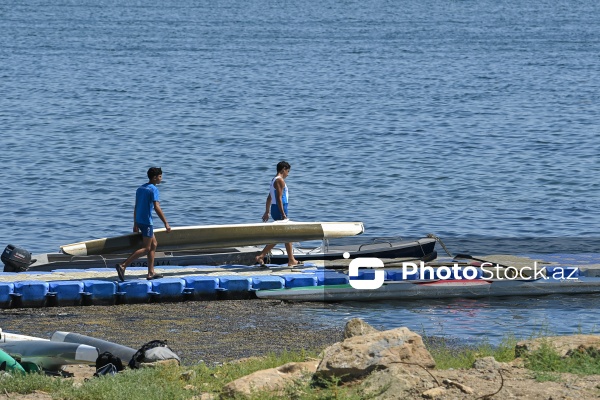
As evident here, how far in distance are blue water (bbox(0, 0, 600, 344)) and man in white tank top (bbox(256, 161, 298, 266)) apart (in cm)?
266

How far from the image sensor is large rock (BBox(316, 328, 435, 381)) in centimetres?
1075

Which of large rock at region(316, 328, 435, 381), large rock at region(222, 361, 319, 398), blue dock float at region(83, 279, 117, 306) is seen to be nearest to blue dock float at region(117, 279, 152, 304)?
blue dock float at region(83, 279, 117, 306)

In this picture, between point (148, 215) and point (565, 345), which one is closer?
point (565, 345)

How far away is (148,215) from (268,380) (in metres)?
8.15

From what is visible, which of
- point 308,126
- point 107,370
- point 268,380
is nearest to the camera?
point 268,380

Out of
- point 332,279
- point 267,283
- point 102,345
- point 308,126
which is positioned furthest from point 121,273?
point 308,126

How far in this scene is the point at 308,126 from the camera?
47562 millimetres

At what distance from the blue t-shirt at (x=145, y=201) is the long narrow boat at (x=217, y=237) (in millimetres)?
1125

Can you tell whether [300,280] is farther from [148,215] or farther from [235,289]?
[148,215]

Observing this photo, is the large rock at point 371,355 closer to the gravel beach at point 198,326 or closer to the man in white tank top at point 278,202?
the gravel beach at point 198,326

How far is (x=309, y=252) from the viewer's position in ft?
73.0

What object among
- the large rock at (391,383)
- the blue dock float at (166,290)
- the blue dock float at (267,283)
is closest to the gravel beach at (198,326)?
the blue dock float at (166,290)

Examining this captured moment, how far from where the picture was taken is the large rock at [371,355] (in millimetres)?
10747

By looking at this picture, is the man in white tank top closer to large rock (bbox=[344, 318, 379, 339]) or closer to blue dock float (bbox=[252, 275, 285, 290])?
blue dock float (bbox=[252, 275, 285, 290])
